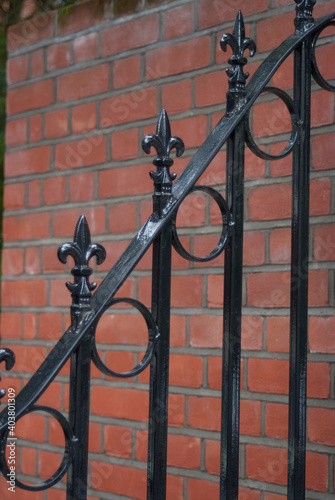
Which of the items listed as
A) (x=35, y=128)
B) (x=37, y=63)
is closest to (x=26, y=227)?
(x=35, y=128)

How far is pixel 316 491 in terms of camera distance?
1.76 m

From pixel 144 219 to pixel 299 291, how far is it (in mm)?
924

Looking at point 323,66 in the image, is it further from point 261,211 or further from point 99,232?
point 99,232

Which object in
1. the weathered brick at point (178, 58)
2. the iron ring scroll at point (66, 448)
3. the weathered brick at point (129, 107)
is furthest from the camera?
the weathered brick at point (129, 107)

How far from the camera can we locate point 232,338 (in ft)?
4.24

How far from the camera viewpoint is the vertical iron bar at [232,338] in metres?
1.29

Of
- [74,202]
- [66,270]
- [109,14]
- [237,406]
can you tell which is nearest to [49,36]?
[109,14]

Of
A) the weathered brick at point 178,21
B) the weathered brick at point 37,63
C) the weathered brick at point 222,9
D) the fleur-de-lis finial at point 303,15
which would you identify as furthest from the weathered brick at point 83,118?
the fleur-de-lis finial at point 303,15

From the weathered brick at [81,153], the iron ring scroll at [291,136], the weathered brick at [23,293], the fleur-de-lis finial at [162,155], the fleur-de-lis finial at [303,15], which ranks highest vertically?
the fleur-de-lis finial at [303,15]

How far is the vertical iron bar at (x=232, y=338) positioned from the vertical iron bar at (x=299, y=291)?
14 cm

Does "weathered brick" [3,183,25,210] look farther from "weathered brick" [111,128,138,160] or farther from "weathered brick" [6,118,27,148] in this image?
"weathered brick" [111,128,138,160]

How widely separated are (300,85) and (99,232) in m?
1.09

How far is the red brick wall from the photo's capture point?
184 cm

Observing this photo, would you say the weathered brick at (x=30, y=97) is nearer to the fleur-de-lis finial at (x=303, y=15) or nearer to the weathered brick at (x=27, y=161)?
the weathered brick at (x=27, y=161)
